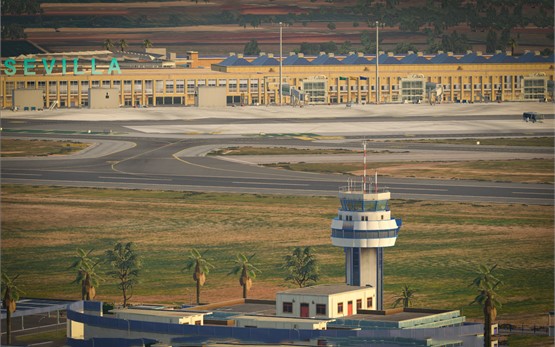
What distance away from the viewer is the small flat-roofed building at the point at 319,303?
96.0 meters

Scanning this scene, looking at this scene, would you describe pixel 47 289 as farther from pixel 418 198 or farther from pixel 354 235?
pixel 418 198

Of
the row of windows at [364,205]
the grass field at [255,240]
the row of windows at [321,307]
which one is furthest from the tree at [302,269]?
the row of windows at [321,307]

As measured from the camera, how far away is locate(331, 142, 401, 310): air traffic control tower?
10250 centimetres

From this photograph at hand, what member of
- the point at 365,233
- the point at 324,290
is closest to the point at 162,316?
the point at 324,290

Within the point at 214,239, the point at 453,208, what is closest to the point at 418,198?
the point at 453,208

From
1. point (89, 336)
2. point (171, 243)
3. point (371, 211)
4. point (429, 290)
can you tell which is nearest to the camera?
point (89, 336)

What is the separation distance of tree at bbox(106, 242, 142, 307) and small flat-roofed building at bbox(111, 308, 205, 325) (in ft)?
113

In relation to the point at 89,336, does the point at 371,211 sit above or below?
above

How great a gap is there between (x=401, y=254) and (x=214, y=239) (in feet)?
63.9

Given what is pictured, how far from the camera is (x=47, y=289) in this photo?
5458 inches

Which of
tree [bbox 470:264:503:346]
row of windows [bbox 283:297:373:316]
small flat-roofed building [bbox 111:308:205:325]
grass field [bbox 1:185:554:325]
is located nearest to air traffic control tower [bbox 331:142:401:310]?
row of windows [bbox 283:297:373:316]

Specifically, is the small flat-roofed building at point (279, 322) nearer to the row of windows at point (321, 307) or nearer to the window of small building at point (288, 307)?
the row of windows at point (321, 307)

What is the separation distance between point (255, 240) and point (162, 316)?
6398 centimetres

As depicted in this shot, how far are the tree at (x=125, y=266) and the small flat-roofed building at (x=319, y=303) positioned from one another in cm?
3618
